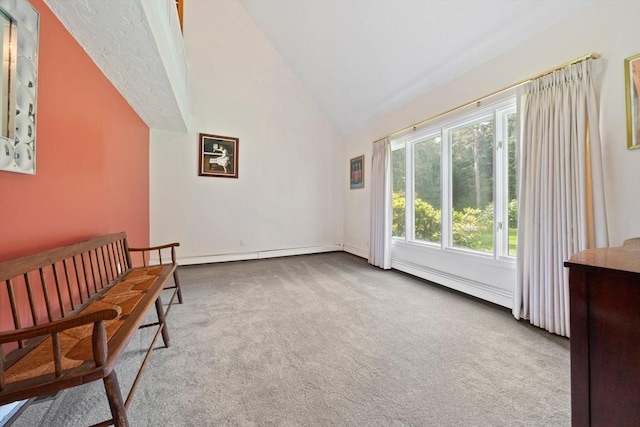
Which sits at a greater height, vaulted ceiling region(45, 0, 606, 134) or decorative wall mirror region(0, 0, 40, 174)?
vaulted ceiling region(45, 0, 606, 134)

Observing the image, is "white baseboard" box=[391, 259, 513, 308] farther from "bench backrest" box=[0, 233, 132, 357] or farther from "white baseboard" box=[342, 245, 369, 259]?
"bench backrest" box=[0, 233, 132, 357]

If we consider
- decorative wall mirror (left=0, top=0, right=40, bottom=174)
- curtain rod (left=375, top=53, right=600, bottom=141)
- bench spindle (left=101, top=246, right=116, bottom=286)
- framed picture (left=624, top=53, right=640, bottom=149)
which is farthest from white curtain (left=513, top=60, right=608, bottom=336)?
bench spindle (left=101, top=246, right=116, bottom=286)

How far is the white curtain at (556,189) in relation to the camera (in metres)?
1.86

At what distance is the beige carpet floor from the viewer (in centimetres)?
127

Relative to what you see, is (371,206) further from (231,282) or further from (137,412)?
(137,412)

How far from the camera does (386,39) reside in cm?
313

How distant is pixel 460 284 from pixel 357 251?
7.71ft

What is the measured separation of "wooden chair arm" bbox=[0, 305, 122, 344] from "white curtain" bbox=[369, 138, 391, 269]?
145 inches

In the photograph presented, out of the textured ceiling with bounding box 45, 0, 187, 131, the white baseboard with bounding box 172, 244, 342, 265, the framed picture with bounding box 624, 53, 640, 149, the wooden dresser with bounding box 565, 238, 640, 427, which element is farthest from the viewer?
the white baseboard with bounding box 172, 244, 342, 265

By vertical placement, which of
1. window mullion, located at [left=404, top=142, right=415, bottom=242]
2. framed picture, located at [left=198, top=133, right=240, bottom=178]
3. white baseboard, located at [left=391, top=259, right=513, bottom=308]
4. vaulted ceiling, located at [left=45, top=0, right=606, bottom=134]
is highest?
vaulted ceiling, located at [left=45, top=0, right=606, bottom=134]

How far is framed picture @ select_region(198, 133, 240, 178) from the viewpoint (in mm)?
4398

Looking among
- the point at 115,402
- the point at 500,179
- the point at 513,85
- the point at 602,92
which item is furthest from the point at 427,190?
the point at 115,402

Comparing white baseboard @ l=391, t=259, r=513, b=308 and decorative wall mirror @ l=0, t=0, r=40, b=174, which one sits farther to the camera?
white baseboard @ l=391, t=259, r=513, b=308

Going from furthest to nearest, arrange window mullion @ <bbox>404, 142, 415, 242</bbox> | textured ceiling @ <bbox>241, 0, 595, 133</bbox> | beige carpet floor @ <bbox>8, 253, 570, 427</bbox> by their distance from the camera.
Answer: window mullion @ <bbox>404, 142, 415, 242</bbox> < textured ceiling @ <bbox>241, 0, 595, 133</bbox> < beige carpet floor @ <bbox>8, 253, 570, 427</bbox>
